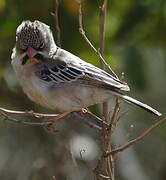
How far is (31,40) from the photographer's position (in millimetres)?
5293

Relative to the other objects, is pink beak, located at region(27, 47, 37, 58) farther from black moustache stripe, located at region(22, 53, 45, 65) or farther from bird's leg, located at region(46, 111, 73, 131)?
bird's leg, located at region(46, 111, 73, 131)

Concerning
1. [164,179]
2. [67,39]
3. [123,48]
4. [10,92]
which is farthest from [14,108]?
[164,179]

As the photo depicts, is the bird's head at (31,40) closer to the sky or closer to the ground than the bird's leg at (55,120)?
closer to the sky

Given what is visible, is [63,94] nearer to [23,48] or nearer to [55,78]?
[55,78]

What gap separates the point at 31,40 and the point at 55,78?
497 mm

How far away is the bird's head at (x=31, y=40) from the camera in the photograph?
17.3 ft

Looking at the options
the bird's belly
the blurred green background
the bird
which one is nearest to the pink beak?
the bird

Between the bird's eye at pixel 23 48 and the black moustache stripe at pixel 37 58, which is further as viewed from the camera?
the black moustache stripe at pixel 37 58

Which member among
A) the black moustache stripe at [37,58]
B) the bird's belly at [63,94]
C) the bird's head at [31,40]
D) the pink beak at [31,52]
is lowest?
the bird's belly at [63,94]

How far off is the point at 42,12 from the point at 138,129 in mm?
2665

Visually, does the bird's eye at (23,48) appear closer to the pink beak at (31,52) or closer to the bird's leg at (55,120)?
the pink beak at (31,52)

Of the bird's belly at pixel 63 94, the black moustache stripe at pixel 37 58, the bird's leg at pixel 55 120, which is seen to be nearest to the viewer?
the bird's leg at pixel 55 120

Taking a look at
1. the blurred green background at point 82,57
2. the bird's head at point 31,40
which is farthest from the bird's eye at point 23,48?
the blurred green background at point 82,57

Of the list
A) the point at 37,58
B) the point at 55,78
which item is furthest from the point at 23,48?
the point at 55,78
